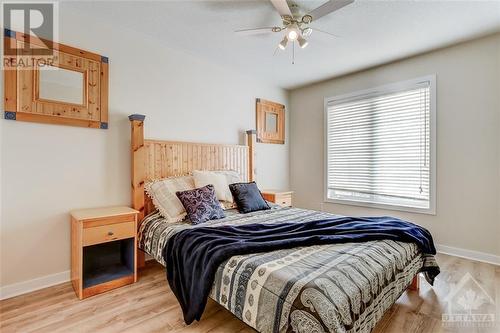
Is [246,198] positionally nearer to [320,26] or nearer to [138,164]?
[138,164]

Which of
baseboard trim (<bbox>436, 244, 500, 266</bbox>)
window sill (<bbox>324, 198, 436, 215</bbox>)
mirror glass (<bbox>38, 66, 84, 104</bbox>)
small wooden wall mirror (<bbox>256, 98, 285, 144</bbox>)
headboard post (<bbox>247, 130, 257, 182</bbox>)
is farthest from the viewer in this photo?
small wooden wall mirror (<bbox>256, 98, 285, 144</bbox>)

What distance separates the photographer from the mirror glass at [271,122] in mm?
4512

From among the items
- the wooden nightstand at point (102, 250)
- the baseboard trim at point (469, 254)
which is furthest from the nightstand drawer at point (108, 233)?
the baseboard trim at point (469, 254)

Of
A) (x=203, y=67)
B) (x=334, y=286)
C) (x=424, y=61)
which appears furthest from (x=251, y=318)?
(x=424, y=61)

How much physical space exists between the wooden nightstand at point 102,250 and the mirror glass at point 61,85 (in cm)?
111

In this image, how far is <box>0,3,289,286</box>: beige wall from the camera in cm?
220

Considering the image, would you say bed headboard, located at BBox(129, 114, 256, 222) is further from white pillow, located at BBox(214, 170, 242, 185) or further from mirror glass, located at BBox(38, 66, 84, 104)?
mirror glass, located at BBox(38, 66, 84, 104)

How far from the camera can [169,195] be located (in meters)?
2.69

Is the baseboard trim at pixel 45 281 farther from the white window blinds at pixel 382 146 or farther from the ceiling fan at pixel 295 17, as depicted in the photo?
the ceiling fan at pixel 295 17

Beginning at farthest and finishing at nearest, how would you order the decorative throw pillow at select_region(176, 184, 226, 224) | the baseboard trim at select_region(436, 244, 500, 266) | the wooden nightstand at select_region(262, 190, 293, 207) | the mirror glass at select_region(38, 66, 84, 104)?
the wooden nightstand at select_region(262, 190, 293, 207) < the baseboard trim at select_region(436, 244, 500, 266) < the decorative throw pillow at select_region(176, 184, 226, 224) < the mirror glass at select_region(38, 66, 84, 104)

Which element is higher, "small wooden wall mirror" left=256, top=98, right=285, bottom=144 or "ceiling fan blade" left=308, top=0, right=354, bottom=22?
"ceiling fan blade" left=308, top=0, right=354, bottom=22

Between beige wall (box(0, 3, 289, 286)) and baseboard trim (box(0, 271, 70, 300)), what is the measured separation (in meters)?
0.04

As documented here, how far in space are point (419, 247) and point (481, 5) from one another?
232cm

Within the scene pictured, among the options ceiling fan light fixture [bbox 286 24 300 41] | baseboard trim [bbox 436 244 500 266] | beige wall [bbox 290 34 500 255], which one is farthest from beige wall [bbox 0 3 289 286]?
baseboard trim [bbox 436 244 500 266]
